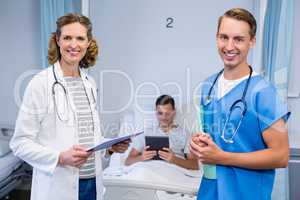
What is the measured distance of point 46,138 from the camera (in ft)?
4.49

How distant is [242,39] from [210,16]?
5.06 ft

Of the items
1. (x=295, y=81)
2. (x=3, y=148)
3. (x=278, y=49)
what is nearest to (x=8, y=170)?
(x=3, y=148)

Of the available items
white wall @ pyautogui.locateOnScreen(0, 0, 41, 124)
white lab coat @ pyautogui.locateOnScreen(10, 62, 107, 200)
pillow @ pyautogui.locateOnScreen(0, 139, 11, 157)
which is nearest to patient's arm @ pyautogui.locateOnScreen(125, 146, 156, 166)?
white lab coat @ pyautogui.locateOnScreen(10, 62, 107, 200)

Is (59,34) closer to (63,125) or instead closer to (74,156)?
(63,125)

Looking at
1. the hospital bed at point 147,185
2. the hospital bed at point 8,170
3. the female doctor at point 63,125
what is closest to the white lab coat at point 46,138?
the female doctor at point 63,125

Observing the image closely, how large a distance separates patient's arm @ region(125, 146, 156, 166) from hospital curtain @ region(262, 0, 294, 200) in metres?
0.77

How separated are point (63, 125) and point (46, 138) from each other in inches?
3.3

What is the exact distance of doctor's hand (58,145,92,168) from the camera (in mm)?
1308

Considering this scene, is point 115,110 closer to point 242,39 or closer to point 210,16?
point 210,16

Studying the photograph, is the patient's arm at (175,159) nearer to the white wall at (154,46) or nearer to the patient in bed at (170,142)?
the patient in bed at (170,142)

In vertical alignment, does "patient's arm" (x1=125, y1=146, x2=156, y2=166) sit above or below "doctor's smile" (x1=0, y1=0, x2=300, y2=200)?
below

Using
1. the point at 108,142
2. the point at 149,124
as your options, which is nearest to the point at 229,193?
the point at 108,142

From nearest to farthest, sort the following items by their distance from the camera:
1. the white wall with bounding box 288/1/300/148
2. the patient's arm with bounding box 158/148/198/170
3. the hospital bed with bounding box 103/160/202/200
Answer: the hospital bed with bounding box 103/160/202/200
the patient's arm with bounding box 158/148/198/170
the white wall with bounding box 288/1/300/148

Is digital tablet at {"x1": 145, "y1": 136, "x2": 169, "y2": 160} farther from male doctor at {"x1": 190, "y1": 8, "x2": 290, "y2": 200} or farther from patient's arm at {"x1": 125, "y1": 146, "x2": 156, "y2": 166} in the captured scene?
male doctor at {"x1": 190, "y1": 8, "x2": 290, "y2": 200}
